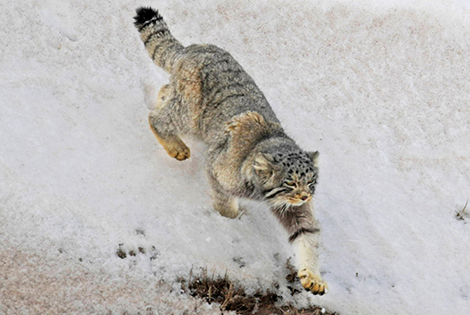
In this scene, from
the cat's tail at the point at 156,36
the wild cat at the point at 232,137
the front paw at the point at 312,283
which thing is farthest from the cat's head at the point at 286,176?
the cat's tail at the point at 156,36

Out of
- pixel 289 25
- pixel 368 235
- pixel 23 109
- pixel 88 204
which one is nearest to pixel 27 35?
pixel 23 109

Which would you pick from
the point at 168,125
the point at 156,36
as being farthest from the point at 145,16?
the point at 168,125

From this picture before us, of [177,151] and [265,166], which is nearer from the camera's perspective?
[265,166]

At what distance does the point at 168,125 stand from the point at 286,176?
2.04 meters

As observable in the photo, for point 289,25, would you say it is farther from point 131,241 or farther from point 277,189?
point 131,241

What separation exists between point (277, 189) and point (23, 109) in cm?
351

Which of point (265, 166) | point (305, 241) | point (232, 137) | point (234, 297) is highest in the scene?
point (265, 166)

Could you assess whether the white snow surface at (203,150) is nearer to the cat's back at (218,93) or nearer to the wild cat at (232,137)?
the wild cat at (232,137)

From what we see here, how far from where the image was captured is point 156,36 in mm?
5992

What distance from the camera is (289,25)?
781 centimetres

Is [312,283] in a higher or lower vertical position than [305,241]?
lower

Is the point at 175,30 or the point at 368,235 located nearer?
the point at 368,235

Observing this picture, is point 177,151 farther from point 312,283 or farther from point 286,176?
point 312,283

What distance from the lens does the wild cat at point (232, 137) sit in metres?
4.30
